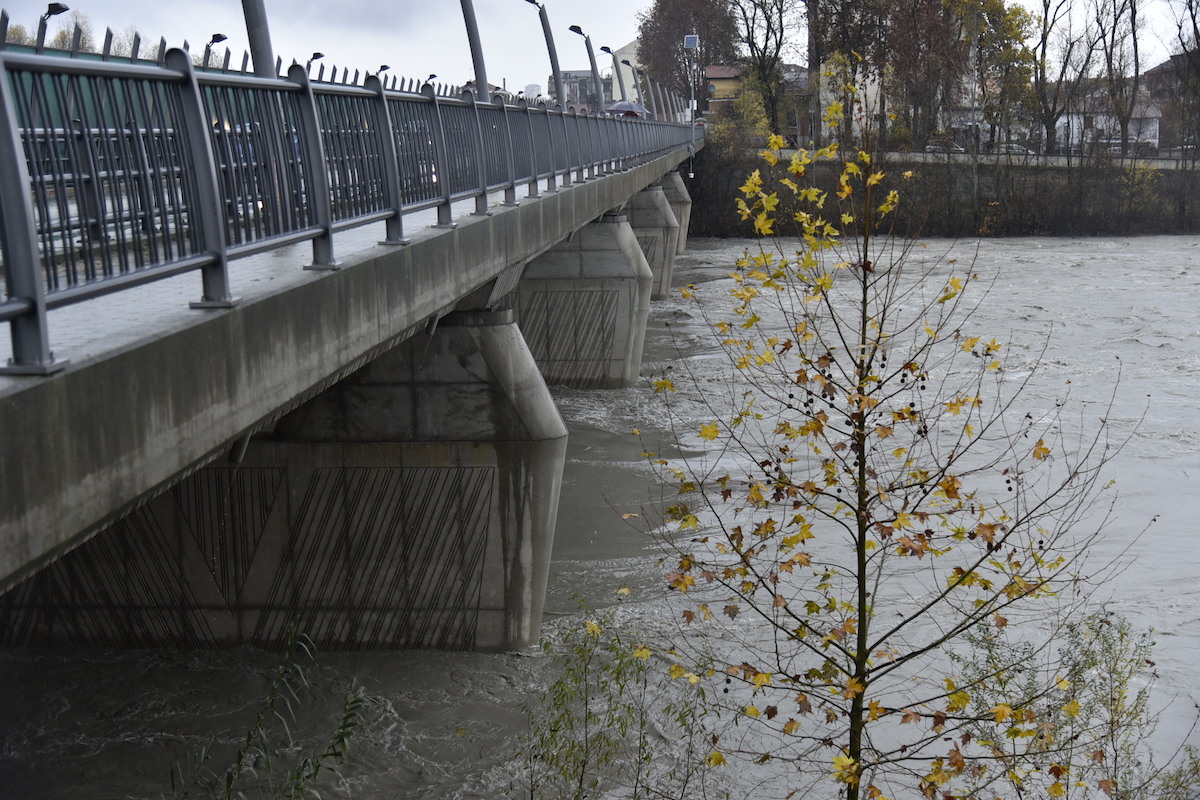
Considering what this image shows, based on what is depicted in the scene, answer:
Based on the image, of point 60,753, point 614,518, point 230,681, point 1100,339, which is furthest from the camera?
point 1100,339

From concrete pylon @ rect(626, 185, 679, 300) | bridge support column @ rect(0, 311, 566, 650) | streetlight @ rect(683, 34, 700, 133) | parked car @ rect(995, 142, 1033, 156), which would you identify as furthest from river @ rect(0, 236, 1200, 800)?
streetlight @ rect(683, 34, 700, 133)

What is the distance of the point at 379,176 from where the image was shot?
780 cm

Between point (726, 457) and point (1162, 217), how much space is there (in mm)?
47183

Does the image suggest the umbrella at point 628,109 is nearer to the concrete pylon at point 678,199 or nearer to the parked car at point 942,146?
the concrete pylon at point 678,199

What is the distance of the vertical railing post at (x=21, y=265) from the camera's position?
360 centimetres

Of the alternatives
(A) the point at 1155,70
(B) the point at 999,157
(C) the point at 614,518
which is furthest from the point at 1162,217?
(C) the point at 614,518

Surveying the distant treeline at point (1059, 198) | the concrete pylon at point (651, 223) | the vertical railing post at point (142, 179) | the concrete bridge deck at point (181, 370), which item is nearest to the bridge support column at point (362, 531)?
the concrete bridge deck at point (181, 370)

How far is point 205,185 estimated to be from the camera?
486 cm

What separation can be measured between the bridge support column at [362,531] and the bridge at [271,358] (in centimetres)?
2

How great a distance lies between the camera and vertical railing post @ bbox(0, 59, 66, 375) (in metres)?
3.60

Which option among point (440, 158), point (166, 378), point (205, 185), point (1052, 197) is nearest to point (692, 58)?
point (1052, 197)

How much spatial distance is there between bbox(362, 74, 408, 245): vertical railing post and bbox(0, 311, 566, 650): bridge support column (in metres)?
2.86

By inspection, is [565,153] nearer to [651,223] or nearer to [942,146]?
[651,223]

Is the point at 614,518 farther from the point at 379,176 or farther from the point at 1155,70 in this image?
the point at 1155,70
